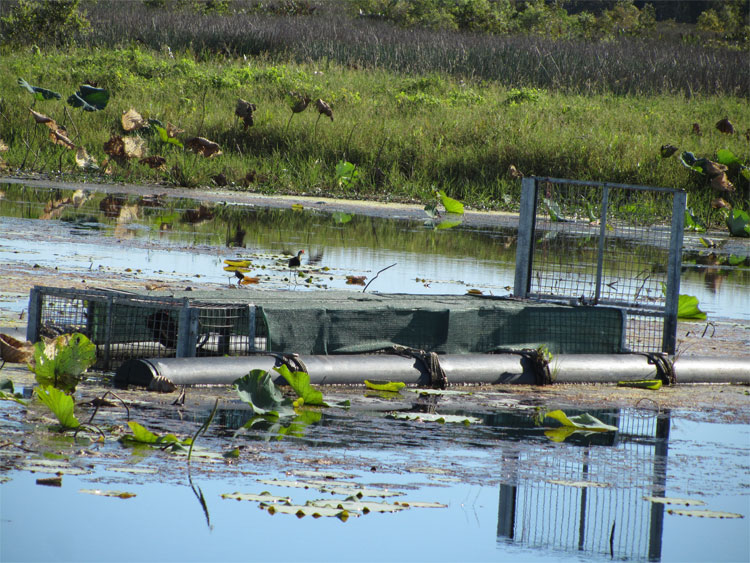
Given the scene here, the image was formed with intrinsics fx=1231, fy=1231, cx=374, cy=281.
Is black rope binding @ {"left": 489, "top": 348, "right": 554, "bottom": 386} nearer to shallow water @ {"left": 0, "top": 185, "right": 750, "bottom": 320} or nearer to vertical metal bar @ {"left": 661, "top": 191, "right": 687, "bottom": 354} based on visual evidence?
vertical metal bar @ {"left": 661, "top": 191, "right": 687, "bottom": 354}

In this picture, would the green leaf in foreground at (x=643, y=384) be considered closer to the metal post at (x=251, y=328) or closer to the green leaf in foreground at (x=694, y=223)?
the metal post at (x=251, y=328)

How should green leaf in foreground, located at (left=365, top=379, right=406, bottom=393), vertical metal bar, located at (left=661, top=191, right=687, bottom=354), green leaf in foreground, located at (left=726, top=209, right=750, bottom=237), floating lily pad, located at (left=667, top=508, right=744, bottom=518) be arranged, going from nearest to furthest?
1. floating lily pad, located at (left=667, top=508, right=744, bottom=518)
2. green leaf in foreground, located at (left=365, top=379, right=406, bottom=393)
3. vertical metal bar, located at (left=661, top=191, right=687, bottom=354)
4. green leaf in foreground, located at (left=726, top=209, right=750, bottom=237)

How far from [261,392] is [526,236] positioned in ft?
9.55

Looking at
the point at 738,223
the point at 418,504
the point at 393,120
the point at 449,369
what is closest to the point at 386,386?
the point at 449,369

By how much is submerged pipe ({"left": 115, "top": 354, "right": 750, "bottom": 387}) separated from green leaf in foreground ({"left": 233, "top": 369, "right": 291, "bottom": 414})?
0.59 m

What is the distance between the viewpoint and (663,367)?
6.77 m

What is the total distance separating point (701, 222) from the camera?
18.9 metres

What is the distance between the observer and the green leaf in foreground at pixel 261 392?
16.4ft

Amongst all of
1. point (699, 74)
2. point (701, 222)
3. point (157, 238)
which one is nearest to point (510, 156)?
point (701, 222)

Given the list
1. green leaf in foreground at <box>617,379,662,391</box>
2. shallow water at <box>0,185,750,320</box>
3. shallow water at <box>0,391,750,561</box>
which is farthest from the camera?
shallow water at <box>0,185,750,320</box>

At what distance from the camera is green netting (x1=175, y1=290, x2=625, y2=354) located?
6.19 m

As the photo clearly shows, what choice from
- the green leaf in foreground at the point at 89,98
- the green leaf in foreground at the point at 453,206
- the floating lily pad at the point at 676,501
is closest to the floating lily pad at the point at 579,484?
the floating lily pad at the point at 676,501

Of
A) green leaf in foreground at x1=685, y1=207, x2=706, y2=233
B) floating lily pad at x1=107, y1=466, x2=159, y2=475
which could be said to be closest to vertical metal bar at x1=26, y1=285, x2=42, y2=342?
floating lily pad at x1=107, y1=466, x2=159, y2=475

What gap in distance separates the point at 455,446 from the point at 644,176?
15.9m
